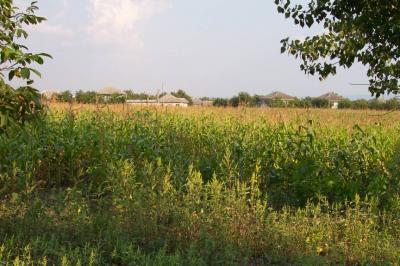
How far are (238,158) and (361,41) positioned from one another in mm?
2167

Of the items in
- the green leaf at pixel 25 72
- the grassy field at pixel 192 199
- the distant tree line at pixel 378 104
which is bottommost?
the grassy field at pixel 192 199

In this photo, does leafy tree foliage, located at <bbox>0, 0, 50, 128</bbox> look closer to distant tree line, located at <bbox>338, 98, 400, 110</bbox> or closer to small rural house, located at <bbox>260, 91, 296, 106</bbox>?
distant tree line, located at <bbox>338, 98, 400, 110</bbox>

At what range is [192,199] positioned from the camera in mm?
4164

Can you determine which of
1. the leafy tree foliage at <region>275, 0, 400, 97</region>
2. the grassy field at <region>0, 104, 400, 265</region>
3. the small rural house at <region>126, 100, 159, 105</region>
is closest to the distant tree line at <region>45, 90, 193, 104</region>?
the small rural house at <region>126, 100, 159, 105</region>

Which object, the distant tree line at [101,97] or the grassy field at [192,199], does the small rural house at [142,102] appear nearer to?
the distant tree line at [101,97]

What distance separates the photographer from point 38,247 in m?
3.51

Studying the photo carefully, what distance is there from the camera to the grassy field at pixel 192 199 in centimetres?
360

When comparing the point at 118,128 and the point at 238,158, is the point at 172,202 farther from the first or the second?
the point at 118,128

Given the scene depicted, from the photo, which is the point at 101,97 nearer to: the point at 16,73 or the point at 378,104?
the point at 16,73

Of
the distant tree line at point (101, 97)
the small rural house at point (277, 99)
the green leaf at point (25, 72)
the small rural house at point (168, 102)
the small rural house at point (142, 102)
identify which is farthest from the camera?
the small rural house at point (277, 99)

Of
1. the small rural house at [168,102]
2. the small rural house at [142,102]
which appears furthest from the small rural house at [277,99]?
the small rural house at [142,102]

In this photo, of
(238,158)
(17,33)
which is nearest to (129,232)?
(17,33)

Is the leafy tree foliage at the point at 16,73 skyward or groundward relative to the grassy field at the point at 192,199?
skyward

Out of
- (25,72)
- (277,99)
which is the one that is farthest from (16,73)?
(277,99)
